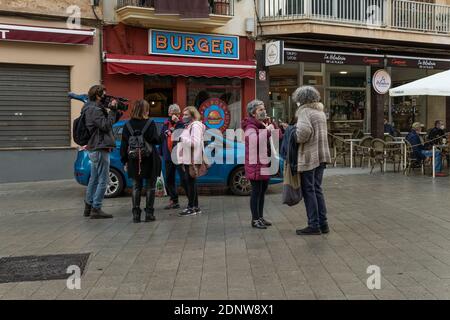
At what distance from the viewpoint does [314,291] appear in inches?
181

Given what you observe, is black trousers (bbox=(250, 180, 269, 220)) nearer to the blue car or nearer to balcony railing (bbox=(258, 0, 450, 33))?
the blue car

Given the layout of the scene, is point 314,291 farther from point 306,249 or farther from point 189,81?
point 189,81

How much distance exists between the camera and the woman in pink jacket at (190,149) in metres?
8.39

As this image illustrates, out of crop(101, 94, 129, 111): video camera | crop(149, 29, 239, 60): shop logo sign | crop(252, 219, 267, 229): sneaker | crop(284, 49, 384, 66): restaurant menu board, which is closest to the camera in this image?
crop(252, 219, 267, 229): sneaker

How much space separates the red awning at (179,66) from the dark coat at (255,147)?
8077 mm

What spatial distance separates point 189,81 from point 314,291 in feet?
39.7

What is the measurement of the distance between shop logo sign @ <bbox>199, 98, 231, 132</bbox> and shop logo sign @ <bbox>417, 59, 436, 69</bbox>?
7.72 m

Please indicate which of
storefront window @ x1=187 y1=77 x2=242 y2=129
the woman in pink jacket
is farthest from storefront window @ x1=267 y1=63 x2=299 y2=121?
the woman in pink jacket

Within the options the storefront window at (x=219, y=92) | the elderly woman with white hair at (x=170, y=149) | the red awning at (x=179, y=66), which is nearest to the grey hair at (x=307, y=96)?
the elderly woman with white hair at (x=170, y=149)

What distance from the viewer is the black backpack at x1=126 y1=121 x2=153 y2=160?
770 centimetres

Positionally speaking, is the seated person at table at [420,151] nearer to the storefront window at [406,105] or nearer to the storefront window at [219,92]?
the storefront window at [219,92]

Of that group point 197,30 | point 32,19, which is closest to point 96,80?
point 32,19

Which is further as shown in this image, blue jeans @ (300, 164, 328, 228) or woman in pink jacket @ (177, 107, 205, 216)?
woman in pink jacket @ (177, 107, 205, 216)

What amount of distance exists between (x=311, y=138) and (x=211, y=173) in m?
4.39
